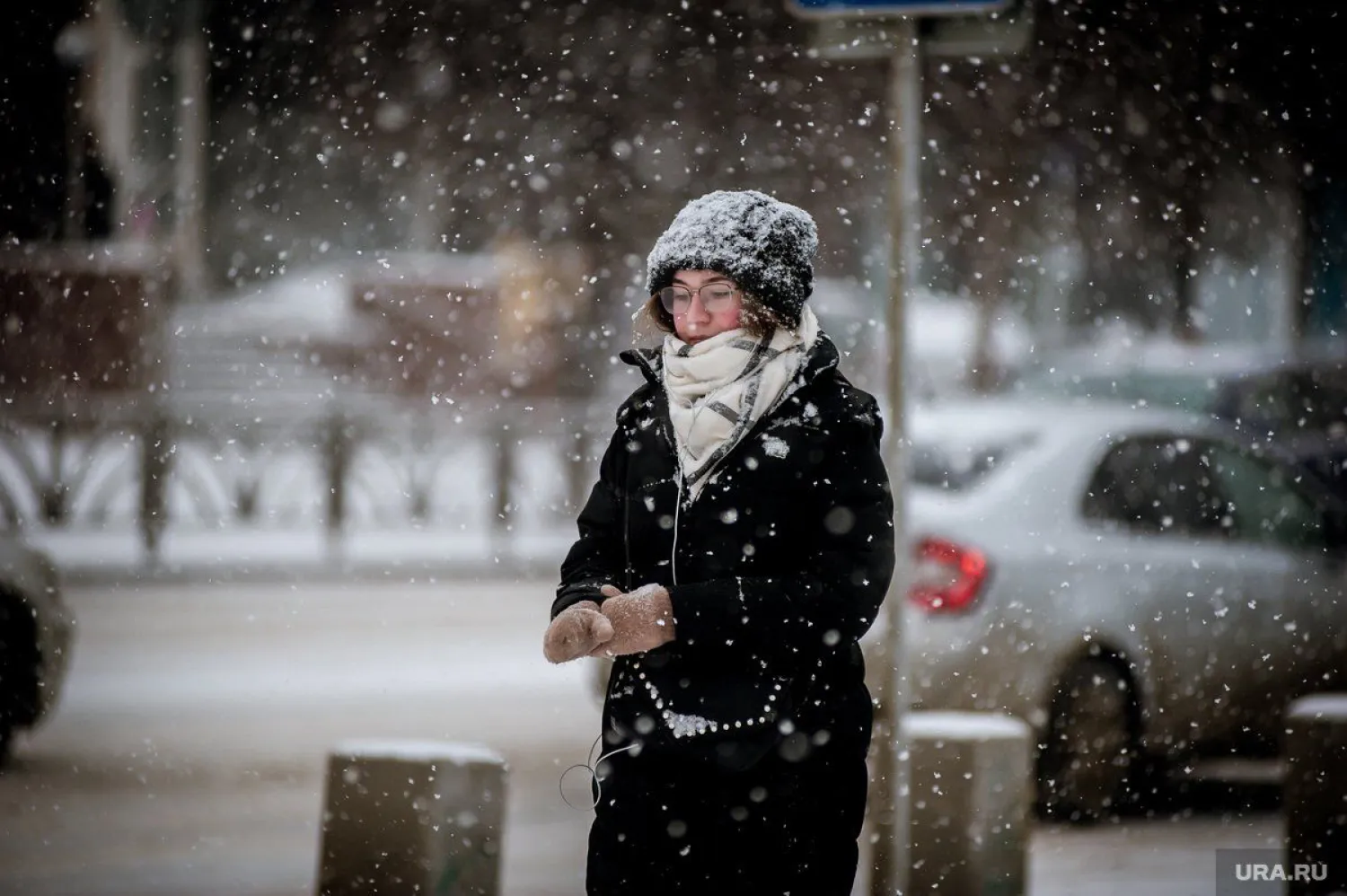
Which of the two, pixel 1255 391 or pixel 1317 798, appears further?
pixel 1255 391

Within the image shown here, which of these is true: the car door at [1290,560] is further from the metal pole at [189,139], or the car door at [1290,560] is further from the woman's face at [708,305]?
the metal pole at [189,139]

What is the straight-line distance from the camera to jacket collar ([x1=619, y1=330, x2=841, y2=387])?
317 centimetres

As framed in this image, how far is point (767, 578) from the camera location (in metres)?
3.10

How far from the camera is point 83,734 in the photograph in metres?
8.67

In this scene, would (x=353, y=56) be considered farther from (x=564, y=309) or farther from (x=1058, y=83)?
(x=1058, y=83)

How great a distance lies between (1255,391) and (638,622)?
42.0 feet

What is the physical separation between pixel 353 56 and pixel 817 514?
2613 centimetres

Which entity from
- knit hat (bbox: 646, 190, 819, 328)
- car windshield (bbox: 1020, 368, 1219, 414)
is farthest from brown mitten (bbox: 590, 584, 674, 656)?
car windshield (bbox: 1020, 368, 1219, 414)

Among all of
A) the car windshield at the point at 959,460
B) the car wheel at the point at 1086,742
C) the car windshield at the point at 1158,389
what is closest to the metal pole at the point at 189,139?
the car windshield at the point at 1158,389

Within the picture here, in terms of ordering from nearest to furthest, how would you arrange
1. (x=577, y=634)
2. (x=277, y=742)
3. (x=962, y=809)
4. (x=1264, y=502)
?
(x=577, y=634)
(x=962, y=809)
(x=1264, y=502)
(x=277, y=742)

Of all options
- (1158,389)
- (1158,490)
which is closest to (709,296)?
(1158,490)

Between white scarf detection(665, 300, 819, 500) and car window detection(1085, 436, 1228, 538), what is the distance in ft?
14.7

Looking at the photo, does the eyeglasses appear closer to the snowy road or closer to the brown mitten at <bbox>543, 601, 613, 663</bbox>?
the brown mitten at <bbox>543, 601, 613, 663</bbox>

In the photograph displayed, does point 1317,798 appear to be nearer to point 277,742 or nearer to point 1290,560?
point 1290,560
